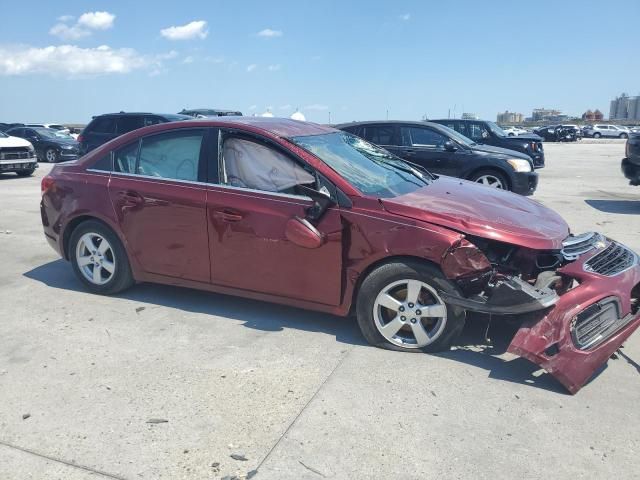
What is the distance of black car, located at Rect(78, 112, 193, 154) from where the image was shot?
1484cm

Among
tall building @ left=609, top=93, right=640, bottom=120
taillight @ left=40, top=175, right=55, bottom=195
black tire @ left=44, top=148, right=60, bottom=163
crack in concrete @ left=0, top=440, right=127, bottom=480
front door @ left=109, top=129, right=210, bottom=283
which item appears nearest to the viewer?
crack in concrete @ left=0, top=440, right=127, bottom=480

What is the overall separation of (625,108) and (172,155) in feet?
442

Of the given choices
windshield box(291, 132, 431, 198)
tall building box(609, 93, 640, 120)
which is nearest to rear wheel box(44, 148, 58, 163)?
windshield box(291, 132, 431, 198)

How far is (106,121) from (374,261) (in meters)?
13.1

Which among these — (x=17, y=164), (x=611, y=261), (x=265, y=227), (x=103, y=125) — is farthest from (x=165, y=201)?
(x=17, y=164)

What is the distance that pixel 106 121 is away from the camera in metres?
15.1

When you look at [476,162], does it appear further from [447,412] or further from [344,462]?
[344,462]

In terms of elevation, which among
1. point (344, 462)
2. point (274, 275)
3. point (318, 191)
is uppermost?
point (318, 191)

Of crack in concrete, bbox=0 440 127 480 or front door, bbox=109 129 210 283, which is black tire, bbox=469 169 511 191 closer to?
front door, bbox=109 129 210 283

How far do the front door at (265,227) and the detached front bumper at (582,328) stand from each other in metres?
1.44

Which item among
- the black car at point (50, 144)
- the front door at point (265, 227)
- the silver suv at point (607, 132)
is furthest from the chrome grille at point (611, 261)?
the silver suv at point (607, 132)

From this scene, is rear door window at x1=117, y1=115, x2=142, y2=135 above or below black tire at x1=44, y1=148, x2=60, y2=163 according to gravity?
above


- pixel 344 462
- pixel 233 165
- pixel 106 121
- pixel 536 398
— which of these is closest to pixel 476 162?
pixel 233 165

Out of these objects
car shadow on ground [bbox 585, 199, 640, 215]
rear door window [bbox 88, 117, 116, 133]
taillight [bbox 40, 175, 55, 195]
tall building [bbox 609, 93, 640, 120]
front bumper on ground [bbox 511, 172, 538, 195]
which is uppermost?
tall building [bbox 609, 93, 640, 120]
